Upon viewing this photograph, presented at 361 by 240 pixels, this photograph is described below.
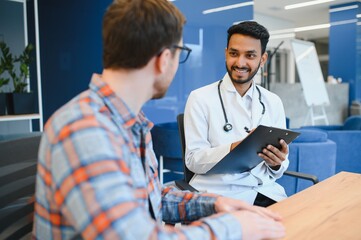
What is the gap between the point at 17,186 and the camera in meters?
0.83

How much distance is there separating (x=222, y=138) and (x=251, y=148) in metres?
0.31

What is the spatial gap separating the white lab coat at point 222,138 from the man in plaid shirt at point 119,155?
67 centimetres

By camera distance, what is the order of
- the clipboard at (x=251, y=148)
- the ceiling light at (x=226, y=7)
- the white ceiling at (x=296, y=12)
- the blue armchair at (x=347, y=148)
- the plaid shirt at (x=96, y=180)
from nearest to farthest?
the plaid shirt at (x=96, y=180) < the clipboard at (x=251, y=148) < the blue armchair at (x=347, y=148) < the ceiling light at (x=226, y=7) < the white ceiling at (x=296, y=12)

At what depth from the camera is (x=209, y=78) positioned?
4.49 meters

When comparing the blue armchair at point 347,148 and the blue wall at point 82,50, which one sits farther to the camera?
the blue wall at point 82,50

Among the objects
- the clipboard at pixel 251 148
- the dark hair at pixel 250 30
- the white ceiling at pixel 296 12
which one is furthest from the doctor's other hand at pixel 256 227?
the white ceiling at pixel 296 12

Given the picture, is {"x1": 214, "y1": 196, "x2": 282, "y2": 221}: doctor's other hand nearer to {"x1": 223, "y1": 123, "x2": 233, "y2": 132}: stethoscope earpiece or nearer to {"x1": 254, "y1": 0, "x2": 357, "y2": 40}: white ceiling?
{"x1": 223, "y1": 123, "x2": 233, "y2": 132}: stethoscope earpiece

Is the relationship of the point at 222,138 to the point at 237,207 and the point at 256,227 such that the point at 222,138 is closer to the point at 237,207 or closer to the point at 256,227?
the point at 237,207

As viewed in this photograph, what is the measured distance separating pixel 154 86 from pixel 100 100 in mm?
161

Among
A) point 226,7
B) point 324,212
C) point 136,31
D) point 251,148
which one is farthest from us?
point 226,7

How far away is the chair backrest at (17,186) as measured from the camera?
783mm

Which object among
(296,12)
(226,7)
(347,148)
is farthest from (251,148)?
(296,12)

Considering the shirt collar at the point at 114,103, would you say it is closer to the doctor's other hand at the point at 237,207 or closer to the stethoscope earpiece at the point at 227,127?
the doctor's other hand at the point at 237,207

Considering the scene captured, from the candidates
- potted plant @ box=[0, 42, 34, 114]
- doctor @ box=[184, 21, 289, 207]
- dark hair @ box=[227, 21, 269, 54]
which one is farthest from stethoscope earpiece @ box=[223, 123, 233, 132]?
potted plant @ box=[0, 42, 34, 114]
